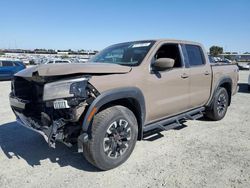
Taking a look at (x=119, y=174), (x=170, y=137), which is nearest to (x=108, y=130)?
(x=119, y=174)

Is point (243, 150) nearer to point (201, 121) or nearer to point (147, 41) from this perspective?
point (201, 121)

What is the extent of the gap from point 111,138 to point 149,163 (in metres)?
0.75

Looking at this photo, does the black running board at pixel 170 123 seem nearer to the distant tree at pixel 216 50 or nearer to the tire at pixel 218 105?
the tire at pixel 218 105

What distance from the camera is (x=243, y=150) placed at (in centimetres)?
385

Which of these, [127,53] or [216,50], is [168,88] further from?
[216,50]

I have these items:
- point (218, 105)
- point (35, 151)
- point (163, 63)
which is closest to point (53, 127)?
point (35, 151)

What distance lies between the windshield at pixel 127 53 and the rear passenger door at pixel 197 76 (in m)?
1.05

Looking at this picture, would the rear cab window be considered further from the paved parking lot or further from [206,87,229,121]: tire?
[206,87,229,121]: tire

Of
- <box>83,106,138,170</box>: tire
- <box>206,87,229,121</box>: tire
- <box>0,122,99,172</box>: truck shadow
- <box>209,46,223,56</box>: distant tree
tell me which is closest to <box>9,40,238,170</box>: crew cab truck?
<box>83,106,138,170</box>: tire

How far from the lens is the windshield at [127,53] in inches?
148

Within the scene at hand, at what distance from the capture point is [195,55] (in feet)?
16.0

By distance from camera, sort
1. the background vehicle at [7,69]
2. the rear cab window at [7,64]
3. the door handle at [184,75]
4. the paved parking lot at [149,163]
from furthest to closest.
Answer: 1. the rear cab window at [7,64]
2. the background vehicle at [7,69]
3. the door handle at [184,75]
4. the paved parking lot at [149,163]

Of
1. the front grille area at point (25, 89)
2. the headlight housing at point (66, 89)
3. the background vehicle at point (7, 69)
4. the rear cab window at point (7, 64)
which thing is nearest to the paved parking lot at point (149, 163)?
the front grille area at point (25, 89)

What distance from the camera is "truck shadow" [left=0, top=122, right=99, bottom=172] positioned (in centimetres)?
345
